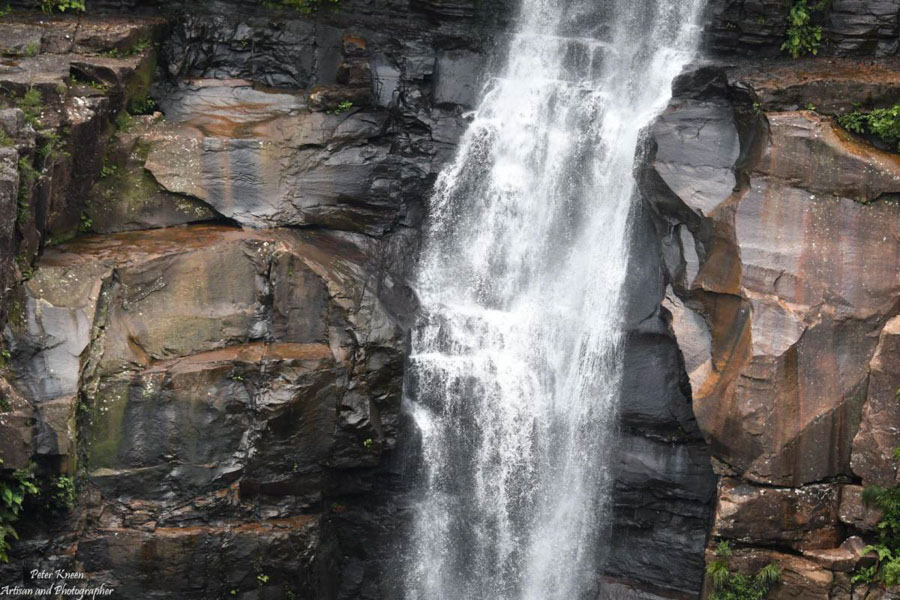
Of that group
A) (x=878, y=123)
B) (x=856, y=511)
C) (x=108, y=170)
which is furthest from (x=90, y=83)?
(x=856, y=511)

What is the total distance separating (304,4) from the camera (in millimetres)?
18484

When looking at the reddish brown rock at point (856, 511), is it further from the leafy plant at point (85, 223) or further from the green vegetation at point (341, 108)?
the leafy plant at point (85, 223)

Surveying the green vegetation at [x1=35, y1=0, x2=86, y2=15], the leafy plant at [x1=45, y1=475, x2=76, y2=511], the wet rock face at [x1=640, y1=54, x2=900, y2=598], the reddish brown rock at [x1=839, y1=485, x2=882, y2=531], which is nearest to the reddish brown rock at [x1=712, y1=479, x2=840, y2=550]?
the wet rock face at [x1=640, y1=54, x2=900, y2=598]

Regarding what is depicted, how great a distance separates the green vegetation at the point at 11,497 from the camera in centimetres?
1337

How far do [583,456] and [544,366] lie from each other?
1.63 m

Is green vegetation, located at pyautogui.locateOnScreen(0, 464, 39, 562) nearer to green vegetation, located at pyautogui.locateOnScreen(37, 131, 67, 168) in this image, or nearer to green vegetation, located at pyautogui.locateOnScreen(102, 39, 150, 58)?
green vegetation, located at pyautogui.locateOnScreen(37, 131, 67, 168)

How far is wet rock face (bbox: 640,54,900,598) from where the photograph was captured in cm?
1393

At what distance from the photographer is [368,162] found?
56.2ft

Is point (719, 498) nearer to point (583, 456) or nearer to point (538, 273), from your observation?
point (583, 456)

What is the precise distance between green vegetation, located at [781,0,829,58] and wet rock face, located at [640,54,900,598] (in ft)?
6.22

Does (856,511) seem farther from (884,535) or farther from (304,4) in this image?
(304,4)

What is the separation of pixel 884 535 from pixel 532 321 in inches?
248

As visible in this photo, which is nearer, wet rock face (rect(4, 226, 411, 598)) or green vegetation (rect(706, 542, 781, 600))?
green vegetation (rect(706, 542, 781, 600))

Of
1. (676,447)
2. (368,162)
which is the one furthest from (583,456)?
(368,162)
